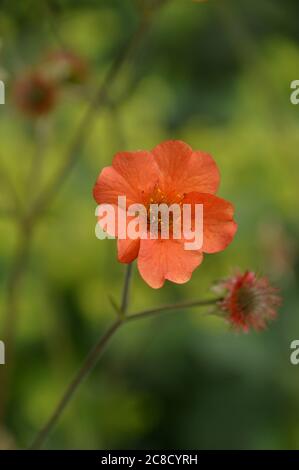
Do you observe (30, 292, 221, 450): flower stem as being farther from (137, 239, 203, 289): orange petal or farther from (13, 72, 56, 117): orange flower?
(13, 72, 56, 117): orange flower

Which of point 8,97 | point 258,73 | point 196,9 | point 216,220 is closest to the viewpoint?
point 216,220

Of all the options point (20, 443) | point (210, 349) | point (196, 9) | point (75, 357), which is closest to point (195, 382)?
point (210, 349)

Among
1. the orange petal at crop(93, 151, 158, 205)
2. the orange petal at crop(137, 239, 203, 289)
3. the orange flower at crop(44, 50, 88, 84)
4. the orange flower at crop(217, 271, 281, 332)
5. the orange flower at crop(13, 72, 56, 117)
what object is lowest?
the orange flower at crop(217, 271, 281, 332)

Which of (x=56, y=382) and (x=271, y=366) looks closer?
(x=56, y=382)

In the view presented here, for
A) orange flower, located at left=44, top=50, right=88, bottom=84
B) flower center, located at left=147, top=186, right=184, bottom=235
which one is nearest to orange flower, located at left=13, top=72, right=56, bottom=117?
orange flower, located at left=44, top=50, right=88, bottom=84

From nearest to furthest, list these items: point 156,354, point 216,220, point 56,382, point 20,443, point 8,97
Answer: point 216,220
point 8,97
point 20,443
point 56,382
point 156,354

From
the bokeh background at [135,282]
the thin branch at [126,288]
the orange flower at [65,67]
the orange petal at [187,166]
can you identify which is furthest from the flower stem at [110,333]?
the orange flower at [65,67]

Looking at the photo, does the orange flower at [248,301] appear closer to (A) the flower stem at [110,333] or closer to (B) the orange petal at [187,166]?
(A) the flower stem at [110,333]

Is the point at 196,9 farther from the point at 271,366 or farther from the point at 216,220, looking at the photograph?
the point at 216,220
